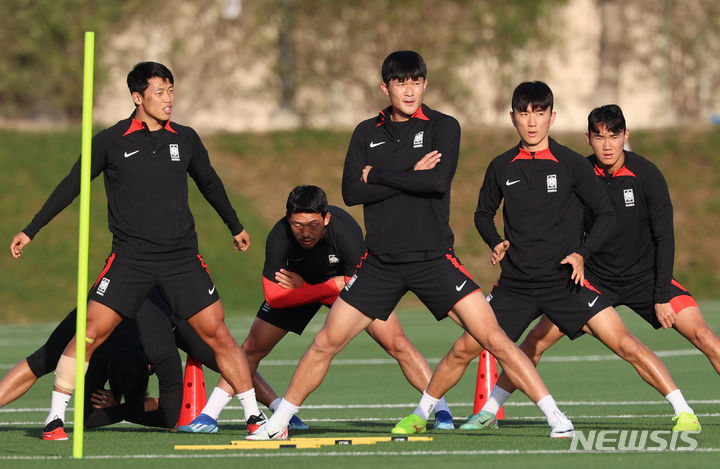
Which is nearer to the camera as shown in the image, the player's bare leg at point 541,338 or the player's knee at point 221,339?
the player's knee at point 221,339

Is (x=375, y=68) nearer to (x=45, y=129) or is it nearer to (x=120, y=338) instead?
(x=45, y=129)

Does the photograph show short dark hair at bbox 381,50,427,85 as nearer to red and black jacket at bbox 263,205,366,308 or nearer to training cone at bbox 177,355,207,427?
red and black jacket at bbox 263,205,366,308

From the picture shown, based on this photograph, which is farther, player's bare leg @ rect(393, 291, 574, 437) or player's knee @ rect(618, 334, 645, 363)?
player's knee @ rect(618, 334, 645, 363)

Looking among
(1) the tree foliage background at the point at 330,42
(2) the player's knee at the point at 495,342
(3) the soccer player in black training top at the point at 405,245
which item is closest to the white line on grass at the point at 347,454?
(3) the soccer player in black training top at the point at 405,245

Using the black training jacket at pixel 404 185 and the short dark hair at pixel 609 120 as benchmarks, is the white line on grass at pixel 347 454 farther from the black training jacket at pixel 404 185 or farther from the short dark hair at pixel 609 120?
the short dark hair at pixel 609 120

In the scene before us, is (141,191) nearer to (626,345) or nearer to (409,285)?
(409,285)

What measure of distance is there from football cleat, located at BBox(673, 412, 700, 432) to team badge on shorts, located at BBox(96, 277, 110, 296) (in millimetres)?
4027

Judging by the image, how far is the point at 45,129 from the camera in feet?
106

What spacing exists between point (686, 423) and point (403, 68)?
3098 millimetres

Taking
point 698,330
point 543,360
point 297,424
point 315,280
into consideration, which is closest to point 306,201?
point 315,280

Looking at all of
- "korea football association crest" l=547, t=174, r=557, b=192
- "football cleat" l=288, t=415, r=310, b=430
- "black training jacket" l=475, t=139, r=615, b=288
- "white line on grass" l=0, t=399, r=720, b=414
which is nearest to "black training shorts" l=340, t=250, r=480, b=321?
"black training jacket" l=475, t=139, r=615, b=288

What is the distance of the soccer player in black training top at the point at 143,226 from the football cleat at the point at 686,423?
2.94 meters

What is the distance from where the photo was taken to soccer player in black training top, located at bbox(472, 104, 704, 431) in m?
9.71

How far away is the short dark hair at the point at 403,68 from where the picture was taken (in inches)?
348
